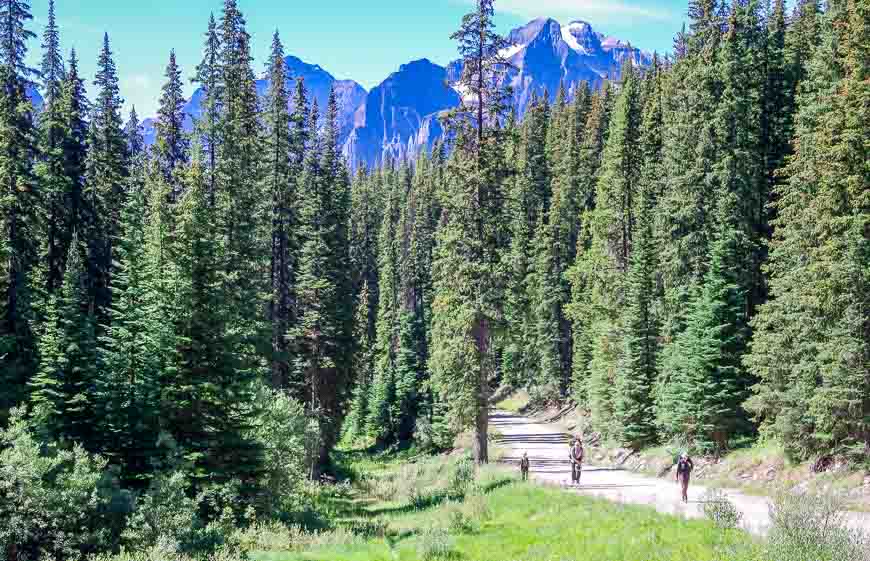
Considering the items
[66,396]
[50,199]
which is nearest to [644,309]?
[66,396]

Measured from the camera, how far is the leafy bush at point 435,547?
15.1 metres

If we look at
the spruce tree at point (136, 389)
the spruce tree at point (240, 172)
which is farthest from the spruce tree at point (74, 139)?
the spruce tree at point (136, 389)

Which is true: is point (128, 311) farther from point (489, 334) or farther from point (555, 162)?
point (555, 162)

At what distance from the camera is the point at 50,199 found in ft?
102

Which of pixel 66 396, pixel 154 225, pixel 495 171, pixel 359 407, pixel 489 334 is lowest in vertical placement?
pixel 359 407

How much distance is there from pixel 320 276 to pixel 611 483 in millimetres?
20750

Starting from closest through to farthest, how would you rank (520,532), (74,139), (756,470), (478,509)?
(520,532)
(478,509)
(756,470)
(74,139)

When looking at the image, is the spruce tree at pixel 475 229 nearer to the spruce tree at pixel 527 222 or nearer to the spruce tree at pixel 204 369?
the spruce tree at pixel 204 369

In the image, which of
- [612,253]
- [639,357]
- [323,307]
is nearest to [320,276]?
[323,307]

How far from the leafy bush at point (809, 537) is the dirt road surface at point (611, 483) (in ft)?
4.31

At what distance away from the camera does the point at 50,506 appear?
50.4 ft

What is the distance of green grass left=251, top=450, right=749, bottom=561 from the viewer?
1330 centimetres

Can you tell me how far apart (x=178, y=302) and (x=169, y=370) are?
2.05m

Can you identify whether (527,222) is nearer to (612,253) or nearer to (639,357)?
(612,253)
